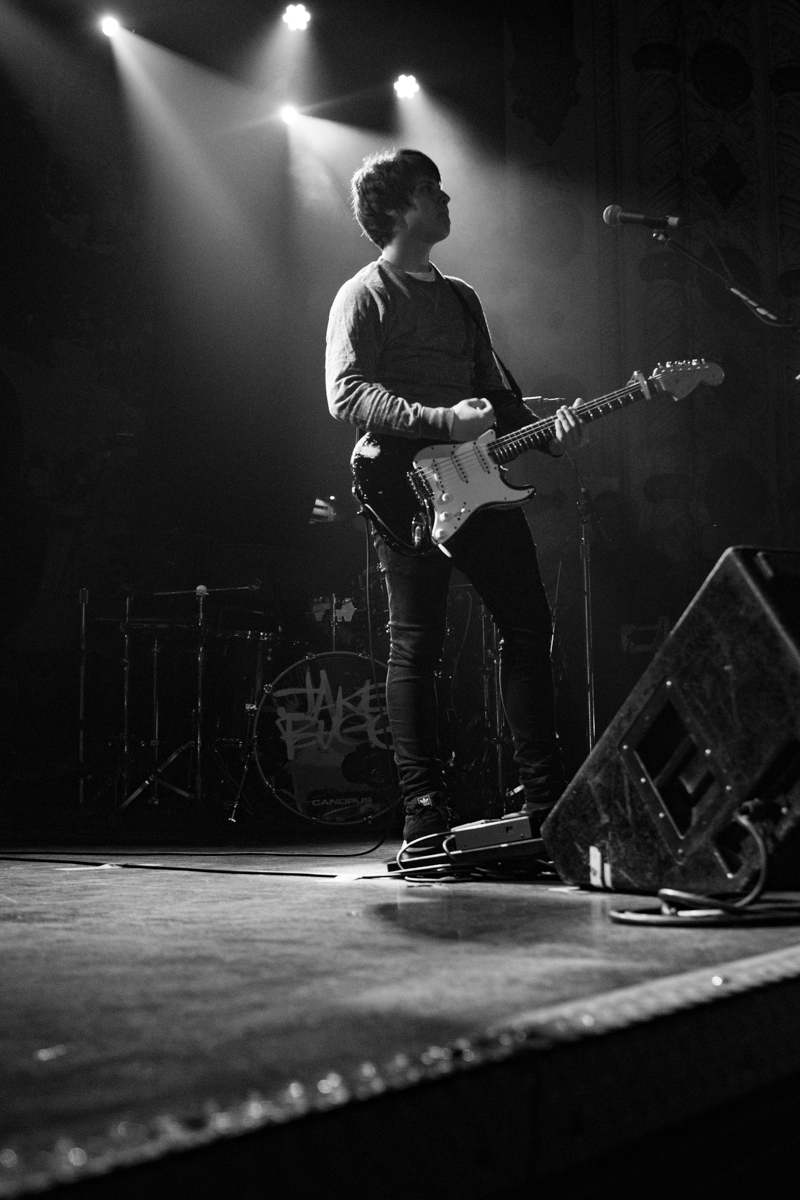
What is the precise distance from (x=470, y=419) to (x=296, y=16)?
5339 mm

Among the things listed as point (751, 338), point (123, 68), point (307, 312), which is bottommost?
point (751, 338)

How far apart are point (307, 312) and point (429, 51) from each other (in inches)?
71.2

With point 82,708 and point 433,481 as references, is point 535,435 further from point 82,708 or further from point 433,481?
point 82,708

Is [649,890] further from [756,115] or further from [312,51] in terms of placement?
[312,51]

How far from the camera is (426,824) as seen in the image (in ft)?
8.63

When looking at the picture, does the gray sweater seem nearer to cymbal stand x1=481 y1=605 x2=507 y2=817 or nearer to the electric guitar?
the electric guitar

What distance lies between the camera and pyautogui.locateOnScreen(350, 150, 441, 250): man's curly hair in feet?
9.55

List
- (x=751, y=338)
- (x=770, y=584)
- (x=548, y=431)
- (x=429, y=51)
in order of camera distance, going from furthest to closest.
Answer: (x=429, y=51)
(x=751, y=338)
(x=548, y=431)
(x=770, y=584)

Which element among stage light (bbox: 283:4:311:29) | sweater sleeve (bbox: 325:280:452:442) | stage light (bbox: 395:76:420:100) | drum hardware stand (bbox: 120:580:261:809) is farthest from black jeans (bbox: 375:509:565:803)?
stage light (bbox: 283:4:311:29)

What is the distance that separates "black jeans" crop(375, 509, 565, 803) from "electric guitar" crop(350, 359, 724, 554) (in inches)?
1.8

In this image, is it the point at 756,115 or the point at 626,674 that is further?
the point at 756,115

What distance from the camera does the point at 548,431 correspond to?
2859 mm

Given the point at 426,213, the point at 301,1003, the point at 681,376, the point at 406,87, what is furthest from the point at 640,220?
the point at 406,87

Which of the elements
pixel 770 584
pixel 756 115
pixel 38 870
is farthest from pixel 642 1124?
pixel 756 115
